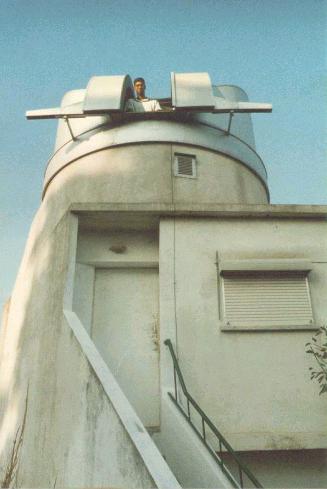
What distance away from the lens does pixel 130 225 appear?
7926 millimetres

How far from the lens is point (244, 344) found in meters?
6.68

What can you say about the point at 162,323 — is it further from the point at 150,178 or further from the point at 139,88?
the point at 139,88

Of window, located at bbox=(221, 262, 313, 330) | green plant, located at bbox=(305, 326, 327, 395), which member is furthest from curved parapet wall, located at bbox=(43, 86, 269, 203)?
green plant, located at bbox=(305, 326, 327, 395)

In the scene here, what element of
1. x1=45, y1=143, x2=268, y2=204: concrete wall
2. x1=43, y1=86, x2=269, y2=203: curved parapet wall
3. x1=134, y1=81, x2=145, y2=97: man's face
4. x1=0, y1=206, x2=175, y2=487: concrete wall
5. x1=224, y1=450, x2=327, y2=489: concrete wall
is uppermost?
x1=134, y1=81, x2=145, y2=97: man's face

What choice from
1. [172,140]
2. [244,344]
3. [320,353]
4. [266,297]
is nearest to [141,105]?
[172,140]

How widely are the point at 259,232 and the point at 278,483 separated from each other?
11.9ft

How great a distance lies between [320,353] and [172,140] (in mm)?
5040

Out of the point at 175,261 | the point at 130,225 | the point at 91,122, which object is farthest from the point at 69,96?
the point at 175,261

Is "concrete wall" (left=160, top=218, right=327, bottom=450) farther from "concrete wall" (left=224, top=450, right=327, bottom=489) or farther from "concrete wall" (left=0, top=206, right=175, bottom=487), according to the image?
"concrete wall" (left=0, top=206, right=175, bottom=487)

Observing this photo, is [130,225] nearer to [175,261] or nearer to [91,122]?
[175,261]

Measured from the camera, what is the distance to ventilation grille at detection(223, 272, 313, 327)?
22.4 ft

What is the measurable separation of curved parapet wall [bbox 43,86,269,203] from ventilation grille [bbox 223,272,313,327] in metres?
2.32

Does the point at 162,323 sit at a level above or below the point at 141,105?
below

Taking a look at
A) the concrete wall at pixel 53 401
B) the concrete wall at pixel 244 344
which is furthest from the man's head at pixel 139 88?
the concrete wall at pixel 244 344
